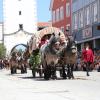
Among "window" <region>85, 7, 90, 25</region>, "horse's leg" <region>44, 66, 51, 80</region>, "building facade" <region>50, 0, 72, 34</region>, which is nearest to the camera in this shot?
"horse's leg" <region>44, 66, 51, 80</region>

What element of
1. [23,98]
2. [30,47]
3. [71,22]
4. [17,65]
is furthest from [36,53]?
[71,22]

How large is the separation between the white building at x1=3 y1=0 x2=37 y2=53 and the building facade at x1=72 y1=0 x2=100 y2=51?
56.1 m

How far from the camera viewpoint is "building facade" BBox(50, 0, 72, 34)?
57.1 m

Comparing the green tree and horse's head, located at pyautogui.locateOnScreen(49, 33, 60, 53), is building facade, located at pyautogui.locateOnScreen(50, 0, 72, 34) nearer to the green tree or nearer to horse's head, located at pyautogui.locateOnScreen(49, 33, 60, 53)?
horse's head, located at pyautogui.locateOnScreen(49, 33, 60, 53)

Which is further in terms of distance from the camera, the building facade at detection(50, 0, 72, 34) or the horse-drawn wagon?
the building facade at detection(50, 0, 72, 34)

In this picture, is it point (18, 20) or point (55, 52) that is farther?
point (18, 20)

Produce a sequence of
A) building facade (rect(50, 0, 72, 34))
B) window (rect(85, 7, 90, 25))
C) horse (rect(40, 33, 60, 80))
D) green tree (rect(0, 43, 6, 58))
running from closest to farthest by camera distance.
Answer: horse (rect(40, 33, 60, 80))
window (rect(85, 7, 90, 25))
building facade (rect(50, 0, 72, 34))
green tree (rect(0, 43, 6, 58))

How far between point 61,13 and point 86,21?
11.8 metres

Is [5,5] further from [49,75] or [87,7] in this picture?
[49,75]

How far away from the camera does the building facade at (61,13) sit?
57.1 m

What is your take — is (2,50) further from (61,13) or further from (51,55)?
(51,55)

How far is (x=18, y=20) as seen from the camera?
111062 mm

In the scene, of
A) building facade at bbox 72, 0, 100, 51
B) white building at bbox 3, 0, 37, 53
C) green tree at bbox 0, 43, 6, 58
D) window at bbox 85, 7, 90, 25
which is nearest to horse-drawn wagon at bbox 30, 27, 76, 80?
building facade at bbox 72, 0, 100, 51

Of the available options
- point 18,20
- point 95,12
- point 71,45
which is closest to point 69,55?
point 71,45
